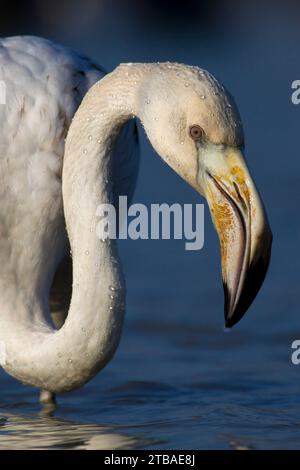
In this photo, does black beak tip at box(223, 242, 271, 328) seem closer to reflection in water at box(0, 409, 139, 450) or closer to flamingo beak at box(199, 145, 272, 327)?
flamingo beak at box(199, 145, 272, 327)

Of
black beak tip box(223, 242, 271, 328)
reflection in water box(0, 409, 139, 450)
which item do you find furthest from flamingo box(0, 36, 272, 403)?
reflection in water box(0, 409, 139, 450)

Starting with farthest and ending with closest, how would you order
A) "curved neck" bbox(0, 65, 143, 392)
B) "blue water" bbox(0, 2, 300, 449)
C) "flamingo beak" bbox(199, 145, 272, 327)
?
"blue water" bbox(0, 2, 300, 449)
"curved neck" bbox(0, 65, 143, 392)
"flamingo beak" bbox(199, 145, 272, 327)

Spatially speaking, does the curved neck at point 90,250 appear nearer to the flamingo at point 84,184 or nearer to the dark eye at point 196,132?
the flamingo at point 84,184

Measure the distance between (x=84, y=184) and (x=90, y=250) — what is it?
28cm

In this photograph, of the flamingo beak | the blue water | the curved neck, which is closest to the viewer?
the flamingo beak

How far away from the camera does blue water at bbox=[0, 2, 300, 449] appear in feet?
18.5

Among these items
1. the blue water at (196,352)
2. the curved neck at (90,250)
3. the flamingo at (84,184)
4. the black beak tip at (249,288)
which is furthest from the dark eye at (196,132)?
the blue water at (196,352)

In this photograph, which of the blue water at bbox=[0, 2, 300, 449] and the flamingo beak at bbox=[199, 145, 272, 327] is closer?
the flamingo beak at bbox=[199, 145, 272, 327]

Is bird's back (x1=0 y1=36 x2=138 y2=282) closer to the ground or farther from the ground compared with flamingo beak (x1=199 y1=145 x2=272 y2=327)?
farther from the ground

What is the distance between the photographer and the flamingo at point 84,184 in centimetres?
498

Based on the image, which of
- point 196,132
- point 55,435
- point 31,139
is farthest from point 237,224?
point 55,435

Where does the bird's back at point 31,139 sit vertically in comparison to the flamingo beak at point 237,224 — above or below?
above

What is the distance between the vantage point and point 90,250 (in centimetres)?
540

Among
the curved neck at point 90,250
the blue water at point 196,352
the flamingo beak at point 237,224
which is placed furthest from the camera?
the blue water at point 196,352
